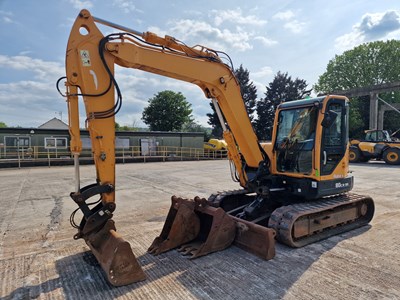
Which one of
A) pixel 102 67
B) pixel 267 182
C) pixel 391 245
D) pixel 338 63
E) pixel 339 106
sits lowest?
pixel 391 245

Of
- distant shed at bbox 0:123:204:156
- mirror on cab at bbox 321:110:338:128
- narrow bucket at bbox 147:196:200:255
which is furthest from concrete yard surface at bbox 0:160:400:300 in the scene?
distant shed at bbox 0:123:204:156

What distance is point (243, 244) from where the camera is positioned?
15.5ft

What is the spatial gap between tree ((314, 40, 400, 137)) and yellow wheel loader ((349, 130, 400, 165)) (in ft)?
70.1

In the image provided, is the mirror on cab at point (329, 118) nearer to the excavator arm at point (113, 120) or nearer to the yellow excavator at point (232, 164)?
the yellow excavator at point (232, 164)

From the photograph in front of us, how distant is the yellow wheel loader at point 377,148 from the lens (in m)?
19.3

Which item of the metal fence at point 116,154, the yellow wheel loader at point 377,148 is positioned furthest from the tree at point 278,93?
the yellow wheel loader at point 377,148

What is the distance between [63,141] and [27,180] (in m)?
10.5

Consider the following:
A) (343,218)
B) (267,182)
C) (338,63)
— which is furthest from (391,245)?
(338,63)

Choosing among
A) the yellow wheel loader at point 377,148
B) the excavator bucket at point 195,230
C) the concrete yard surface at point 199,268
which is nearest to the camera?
the concrete yard surface at point 199,268

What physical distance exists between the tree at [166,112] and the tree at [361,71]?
22.3m

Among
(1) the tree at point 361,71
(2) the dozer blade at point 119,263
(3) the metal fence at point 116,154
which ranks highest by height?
(1) the tree at point 361,71

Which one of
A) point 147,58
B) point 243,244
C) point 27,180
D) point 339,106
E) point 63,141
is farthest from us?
point 63,141

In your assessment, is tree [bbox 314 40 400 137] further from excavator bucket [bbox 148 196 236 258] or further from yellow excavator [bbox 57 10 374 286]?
excavator bucket [bbox 148 196 236 258]

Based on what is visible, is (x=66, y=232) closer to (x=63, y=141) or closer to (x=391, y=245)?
(x=391, y=245)
